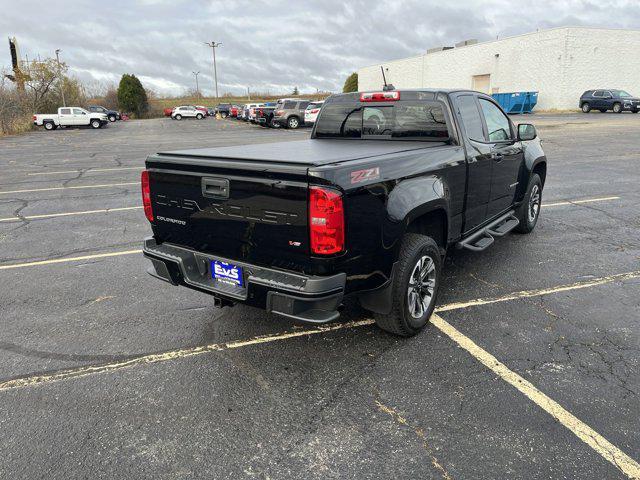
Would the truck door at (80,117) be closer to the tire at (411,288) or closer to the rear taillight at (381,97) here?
the rear taillight at (381,97)

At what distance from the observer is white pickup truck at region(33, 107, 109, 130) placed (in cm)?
3822

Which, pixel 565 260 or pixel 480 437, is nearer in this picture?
pixel 480 437

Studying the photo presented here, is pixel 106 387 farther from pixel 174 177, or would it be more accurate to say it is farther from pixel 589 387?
pixel 589 387

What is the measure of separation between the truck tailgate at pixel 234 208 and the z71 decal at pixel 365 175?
0.33m

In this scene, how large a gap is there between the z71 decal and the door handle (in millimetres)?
842

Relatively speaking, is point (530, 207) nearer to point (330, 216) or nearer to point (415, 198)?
point (415, 198)

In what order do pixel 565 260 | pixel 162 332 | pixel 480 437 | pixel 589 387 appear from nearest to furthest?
1. pixel 480 437
2. pixel 589 387
3. pixel 162 332
4. pixel 565 260

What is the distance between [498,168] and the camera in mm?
4941

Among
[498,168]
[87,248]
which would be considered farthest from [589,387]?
[87,248]

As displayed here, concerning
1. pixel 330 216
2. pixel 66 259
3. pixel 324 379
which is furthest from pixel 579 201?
pixel 66 259

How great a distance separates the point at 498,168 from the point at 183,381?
375 cm

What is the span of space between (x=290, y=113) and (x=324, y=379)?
29.5 metres

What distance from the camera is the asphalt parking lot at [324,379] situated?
2.43m

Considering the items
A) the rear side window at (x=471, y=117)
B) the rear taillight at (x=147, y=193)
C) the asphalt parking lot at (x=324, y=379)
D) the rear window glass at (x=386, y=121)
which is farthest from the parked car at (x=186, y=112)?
the rear taillight at (x=147, y=193)
